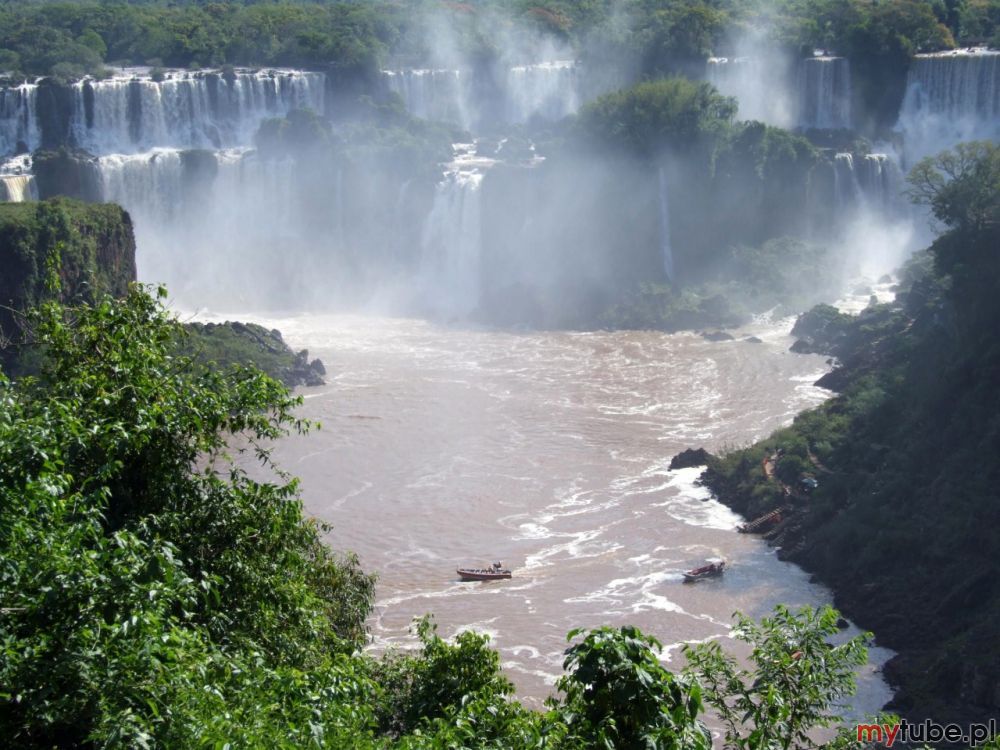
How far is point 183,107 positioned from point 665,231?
65.4 feet

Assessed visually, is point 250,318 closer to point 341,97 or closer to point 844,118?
point 341,97

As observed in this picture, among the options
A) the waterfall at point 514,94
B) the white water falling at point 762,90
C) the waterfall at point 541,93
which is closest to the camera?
the white water falling at point 762,90

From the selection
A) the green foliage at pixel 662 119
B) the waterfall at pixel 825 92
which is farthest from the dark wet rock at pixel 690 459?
the waterfall at pixel 825 92

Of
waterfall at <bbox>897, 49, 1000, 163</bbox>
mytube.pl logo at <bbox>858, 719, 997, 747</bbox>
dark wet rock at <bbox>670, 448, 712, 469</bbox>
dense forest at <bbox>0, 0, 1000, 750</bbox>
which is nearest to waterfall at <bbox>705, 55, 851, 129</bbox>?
dense forest at <bbox>0, 0, 1000, 750</bbox>

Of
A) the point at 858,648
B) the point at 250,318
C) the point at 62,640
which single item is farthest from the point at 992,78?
the point at 62,640

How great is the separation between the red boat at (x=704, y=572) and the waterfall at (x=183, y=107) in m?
34.3

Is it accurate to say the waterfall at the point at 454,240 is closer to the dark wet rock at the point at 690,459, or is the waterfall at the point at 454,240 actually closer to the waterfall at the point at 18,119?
the waterfall at the point at 18,119

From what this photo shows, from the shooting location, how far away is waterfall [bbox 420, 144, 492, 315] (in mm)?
49625

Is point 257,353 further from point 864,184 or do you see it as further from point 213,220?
point 864,184

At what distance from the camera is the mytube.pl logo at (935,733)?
16234mm

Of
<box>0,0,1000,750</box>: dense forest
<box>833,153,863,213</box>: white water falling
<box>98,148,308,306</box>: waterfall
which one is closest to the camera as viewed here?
<box>0,0,1000,750</box>: dense forest

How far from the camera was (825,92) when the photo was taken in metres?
56.3

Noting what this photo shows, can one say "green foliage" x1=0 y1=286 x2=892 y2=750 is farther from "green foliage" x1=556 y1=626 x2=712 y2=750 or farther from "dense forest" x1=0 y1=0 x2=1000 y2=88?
"dense forest" x1=0 y1=0 x2=1000 y2=88

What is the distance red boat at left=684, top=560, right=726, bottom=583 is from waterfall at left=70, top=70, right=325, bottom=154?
34.3 metres
